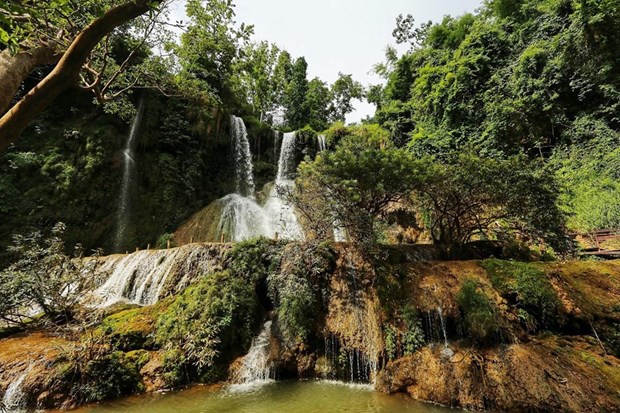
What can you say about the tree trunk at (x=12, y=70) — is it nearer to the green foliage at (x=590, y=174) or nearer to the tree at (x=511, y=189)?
the tree at (x=511, y=189)

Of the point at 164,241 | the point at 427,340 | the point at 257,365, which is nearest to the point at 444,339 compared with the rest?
the point at 427,340

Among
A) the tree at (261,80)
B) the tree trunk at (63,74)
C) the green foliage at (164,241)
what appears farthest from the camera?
the tree at (261,80)

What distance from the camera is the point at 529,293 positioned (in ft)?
24.4

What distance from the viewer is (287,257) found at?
9.58 m

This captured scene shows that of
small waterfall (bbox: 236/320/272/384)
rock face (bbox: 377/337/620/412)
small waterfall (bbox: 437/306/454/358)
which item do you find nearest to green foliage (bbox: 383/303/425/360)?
rock face (bbox: 377/337/620/412)

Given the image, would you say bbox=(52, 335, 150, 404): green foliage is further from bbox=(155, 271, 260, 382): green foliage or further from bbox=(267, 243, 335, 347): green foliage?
bbox=(267, 243, 335, 347): green foliage

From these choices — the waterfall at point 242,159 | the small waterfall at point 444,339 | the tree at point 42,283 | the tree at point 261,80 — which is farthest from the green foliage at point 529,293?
the tree at point 261,80

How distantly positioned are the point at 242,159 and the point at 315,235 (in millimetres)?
14123

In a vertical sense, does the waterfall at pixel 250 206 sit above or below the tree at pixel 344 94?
below

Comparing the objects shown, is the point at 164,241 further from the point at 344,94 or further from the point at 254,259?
the point at 344,94

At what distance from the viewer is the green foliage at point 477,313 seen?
22.7ft

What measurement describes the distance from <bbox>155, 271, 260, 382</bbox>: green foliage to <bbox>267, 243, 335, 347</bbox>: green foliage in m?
0.88

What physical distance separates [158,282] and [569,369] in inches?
432

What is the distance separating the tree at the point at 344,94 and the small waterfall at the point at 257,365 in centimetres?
3625
